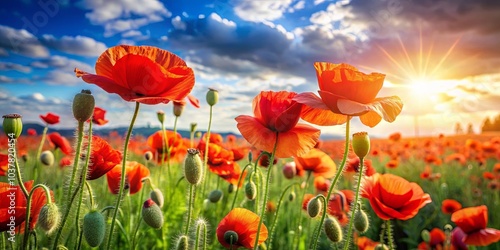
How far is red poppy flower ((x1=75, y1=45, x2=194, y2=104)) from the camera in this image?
94 centimetres

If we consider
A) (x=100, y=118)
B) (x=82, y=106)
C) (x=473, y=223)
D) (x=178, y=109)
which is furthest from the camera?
(x=100, y=118)

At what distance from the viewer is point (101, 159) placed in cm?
112

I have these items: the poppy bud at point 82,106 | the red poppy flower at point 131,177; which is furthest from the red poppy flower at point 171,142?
the poppy bud at point 82,106

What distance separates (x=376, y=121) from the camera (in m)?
1.09

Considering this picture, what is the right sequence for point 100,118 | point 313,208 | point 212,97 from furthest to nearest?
point 100,118
point 212,97
point 313,208

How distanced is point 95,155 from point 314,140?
1.92 ft

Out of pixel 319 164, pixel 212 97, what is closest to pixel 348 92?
pixel 212 97

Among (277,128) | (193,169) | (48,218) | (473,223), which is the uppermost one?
(277,128)

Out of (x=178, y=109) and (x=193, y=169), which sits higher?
(x=178, y=109)

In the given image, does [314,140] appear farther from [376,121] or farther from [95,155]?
[95,155]

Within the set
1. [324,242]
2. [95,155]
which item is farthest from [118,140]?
[95,155]

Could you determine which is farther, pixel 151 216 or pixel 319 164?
pixel 319 164

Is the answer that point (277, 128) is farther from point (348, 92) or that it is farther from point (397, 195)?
point (397, 195)

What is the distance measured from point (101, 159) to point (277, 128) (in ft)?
1.53
